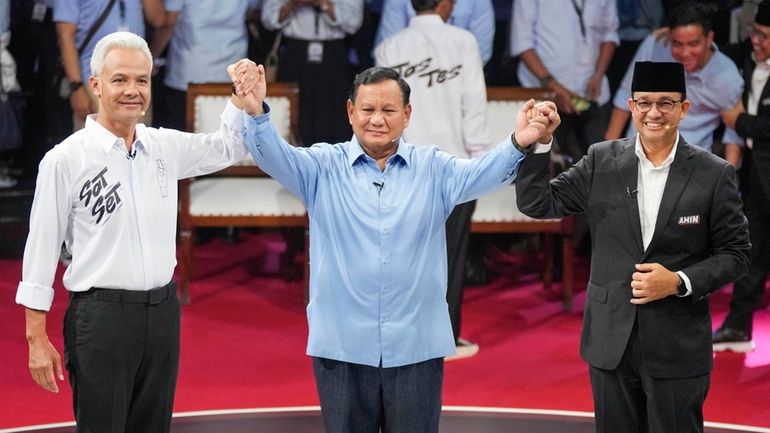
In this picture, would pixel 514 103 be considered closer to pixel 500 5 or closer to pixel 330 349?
pixel 500 5

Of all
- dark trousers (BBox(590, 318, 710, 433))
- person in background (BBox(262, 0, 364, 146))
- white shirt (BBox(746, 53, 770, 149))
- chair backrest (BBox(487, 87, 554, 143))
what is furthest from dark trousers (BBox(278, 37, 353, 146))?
dark trousers (BBox(590, 318, 710, 433))

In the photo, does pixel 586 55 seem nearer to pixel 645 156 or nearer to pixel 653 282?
pixel 645 156

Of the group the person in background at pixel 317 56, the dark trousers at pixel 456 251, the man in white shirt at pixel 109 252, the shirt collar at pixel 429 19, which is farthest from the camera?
the person in background at pixel 317 56

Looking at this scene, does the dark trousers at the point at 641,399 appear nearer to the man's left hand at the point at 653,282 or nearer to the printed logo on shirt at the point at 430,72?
the man's left hand at the point at 653,282

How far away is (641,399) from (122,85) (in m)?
1.73

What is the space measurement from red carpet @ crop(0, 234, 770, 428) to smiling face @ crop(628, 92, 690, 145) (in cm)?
191

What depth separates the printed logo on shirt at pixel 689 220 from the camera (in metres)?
3.57

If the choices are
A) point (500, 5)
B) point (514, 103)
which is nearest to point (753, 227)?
point (514, 103)

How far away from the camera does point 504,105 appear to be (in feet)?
23.4

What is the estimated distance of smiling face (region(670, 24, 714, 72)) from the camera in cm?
651

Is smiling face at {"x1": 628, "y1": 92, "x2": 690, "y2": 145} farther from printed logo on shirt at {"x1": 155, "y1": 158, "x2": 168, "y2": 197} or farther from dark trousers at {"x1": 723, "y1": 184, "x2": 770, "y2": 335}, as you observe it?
dark trousers at {"x1": 723, "y1": 184, "x2": 770, "y2": 335}

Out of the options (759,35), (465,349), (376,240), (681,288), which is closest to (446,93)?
(465,349)

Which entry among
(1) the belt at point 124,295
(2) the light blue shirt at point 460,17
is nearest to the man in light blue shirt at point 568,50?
(2) the light blue shirt at point 460,17

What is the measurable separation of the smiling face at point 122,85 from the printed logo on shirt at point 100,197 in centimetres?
16
